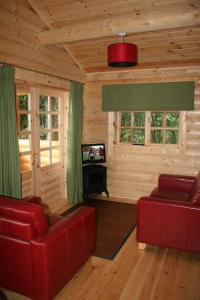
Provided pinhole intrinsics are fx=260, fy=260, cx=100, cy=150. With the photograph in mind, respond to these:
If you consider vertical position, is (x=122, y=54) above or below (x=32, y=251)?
above

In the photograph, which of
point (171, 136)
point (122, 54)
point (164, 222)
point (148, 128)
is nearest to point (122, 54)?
point (122, 54)

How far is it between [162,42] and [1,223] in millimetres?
3342

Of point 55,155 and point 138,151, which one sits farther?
point 138,151

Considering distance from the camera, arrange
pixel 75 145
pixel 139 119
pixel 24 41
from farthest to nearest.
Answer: pixel 139 119 < pixel 75 145 < pixel 24 41

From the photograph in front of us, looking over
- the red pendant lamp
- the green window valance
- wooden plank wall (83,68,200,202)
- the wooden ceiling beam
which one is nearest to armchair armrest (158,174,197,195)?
wooden plank wall (83,68,200,202)

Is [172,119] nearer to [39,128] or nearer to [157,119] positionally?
[157,119]

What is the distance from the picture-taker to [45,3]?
348cm

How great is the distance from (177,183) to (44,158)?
7.18 ft

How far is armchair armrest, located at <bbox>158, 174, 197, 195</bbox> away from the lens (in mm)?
4016

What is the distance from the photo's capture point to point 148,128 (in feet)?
16.2

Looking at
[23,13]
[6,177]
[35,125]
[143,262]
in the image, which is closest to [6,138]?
[6,177]

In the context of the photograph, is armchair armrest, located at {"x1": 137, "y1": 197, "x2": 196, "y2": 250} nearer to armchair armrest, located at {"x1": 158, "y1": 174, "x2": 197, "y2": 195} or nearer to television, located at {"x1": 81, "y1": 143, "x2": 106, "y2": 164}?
armchair armrest, located at {"x1": 158, "y1": 174, "x2": 197, "y2": 195}

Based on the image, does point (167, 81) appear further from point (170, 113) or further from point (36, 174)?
point (36, 174)

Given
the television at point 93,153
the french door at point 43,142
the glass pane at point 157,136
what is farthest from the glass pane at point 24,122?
the glass pane at point 157,136
